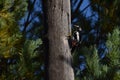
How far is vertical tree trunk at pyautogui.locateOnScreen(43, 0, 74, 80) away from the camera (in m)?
2.78

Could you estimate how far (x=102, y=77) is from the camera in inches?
127

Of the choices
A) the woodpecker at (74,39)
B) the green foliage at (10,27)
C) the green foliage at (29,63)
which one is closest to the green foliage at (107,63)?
the woodpecker at (74,39)

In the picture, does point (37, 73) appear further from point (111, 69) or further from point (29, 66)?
point (111, 69)

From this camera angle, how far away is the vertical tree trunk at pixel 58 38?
9.11 ft

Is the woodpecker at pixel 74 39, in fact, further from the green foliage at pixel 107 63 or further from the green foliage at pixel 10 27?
the green foliage at pixel 10 27

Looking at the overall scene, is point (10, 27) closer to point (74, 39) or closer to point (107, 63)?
point (107, 63)

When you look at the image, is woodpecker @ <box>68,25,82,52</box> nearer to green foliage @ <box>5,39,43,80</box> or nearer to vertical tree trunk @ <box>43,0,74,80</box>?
vertical tree trunk @ <box>43,0,74,80</box>

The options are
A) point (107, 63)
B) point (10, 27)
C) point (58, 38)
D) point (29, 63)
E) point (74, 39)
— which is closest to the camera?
point (58, 38)

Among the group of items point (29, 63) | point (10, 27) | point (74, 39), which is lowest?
point (29, 63)

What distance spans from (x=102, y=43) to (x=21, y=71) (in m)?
0.76

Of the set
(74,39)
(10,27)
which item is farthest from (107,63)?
(10,27)

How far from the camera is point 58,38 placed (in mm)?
2832

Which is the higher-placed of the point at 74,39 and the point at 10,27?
the point at 10,27

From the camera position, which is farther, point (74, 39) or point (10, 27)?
point (10, 27)
